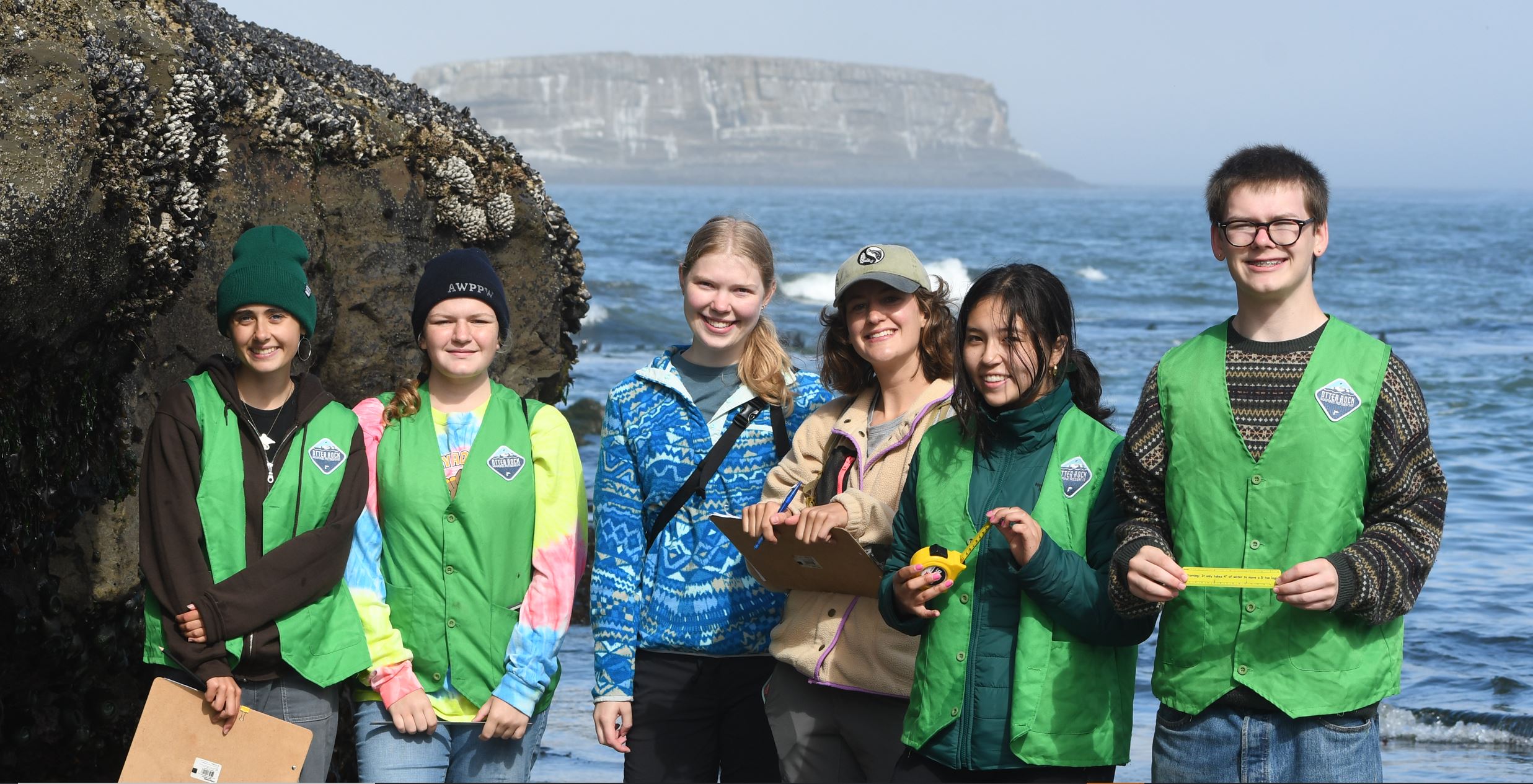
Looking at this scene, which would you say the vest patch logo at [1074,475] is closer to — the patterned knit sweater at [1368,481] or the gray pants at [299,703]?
the patterned knit sweater at [1368,481]

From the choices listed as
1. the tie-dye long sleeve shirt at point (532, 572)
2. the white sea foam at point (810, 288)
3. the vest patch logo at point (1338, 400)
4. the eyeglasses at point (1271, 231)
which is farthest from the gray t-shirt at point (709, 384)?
the white sea foam at point (810, 288)

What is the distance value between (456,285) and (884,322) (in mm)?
1106

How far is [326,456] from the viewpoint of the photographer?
3.45m

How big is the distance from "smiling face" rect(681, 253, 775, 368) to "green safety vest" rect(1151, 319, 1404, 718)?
1.38 meters

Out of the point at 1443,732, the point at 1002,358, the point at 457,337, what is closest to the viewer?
the point at 1002,358

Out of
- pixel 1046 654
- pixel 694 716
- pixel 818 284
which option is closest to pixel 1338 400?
pixel 1046 654

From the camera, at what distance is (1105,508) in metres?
3.13

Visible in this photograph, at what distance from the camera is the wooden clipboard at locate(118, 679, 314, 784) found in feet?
10.8

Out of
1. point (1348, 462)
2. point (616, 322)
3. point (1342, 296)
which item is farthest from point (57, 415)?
point (1342, 296)

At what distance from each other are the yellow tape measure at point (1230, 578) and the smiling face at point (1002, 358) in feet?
1.85

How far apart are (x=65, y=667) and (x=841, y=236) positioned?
5427cm

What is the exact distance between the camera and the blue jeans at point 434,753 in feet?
11.2

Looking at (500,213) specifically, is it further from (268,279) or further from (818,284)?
(818,284)

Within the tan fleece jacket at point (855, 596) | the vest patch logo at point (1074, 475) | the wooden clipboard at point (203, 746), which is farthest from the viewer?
the tan fleece jacket at point (855, 596)
